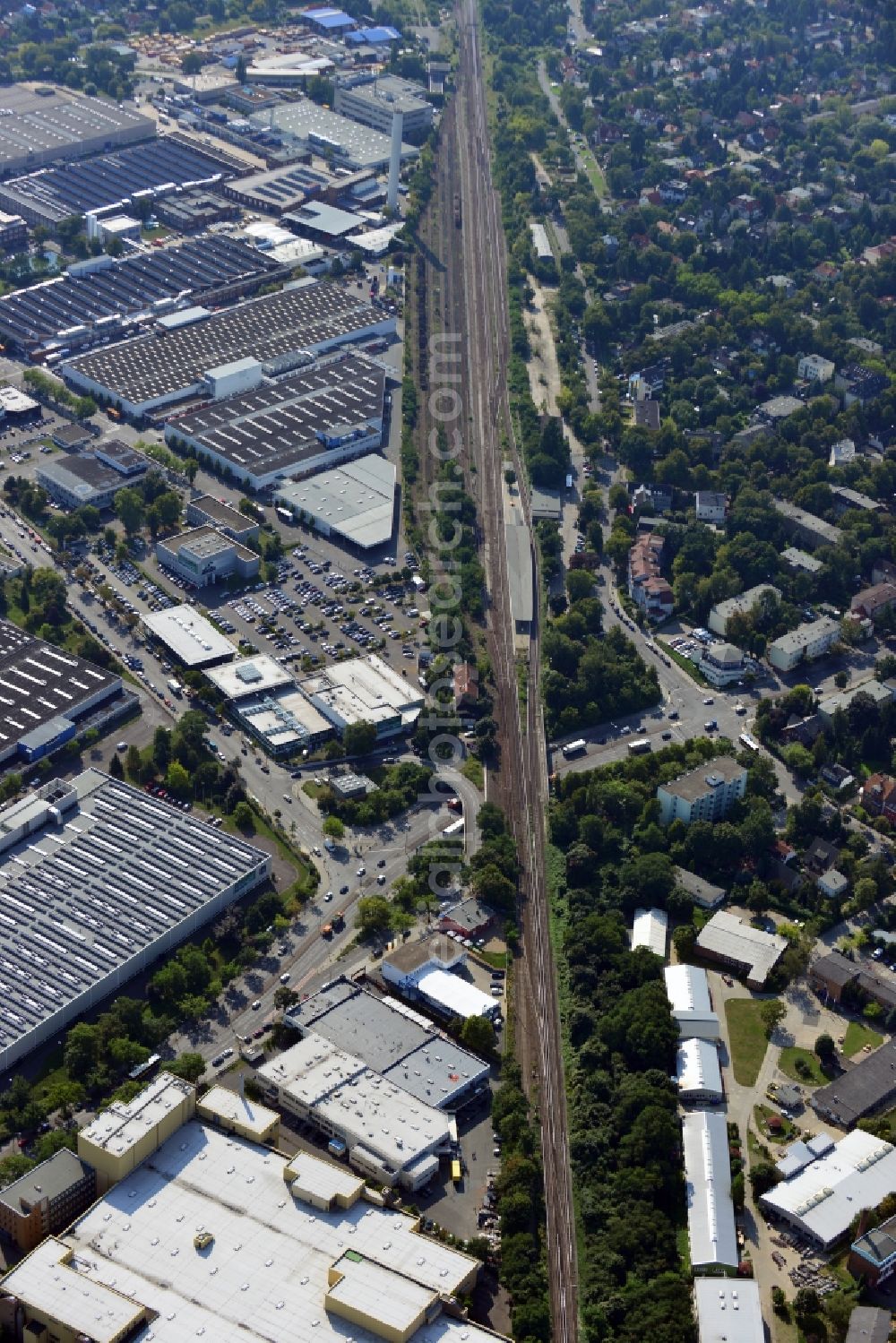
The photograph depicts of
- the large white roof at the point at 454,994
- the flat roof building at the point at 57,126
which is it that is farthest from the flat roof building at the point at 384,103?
the large white roof at the point at 454,994

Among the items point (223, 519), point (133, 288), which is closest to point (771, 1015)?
point (223, 519)

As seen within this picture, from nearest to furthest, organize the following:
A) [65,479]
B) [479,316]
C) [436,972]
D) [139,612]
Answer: [436,972] < [139,612] < [65,479] < [479,316]

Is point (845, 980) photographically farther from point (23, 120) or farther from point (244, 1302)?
point (23, 120)

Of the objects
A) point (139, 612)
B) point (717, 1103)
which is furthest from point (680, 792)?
point (139, 612)

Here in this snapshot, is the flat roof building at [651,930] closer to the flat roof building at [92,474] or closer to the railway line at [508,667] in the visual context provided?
the railway line at [508,667]

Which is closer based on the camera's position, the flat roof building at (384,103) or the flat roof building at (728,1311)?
the flat roof building at (728,1311)

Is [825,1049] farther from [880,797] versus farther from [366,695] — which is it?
[366,695]

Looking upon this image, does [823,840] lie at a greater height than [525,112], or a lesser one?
lesser

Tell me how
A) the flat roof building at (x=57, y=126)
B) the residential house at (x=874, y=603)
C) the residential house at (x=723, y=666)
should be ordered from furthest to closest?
the flat roof building at (x=57, y=126)
the residential house at (x=874, y=603)
the residential house at (x=723, y=666)
